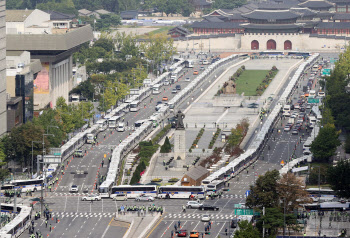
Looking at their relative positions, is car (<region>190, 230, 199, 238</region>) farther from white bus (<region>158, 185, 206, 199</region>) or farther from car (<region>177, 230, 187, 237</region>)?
white bus (<region>158, 185, 206, 199</region>)

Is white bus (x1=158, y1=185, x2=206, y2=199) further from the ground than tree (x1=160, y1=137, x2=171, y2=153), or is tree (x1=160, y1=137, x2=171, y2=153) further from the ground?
tree (x1=160, y1=137, x2=171, y2=153)

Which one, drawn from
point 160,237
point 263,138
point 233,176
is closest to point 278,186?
point 160,237

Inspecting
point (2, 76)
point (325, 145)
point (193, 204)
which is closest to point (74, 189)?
point (193, 204)

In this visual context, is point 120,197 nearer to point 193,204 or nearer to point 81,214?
point 81,214

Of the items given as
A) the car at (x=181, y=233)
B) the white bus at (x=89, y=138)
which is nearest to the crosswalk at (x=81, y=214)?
the car at (x=181, y=233)

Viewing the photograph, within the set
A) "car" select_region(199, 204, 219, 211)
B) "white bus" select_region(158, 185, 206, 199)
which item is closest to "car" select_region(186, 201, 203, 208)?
"car" select_region(199, 204, 219, 211)

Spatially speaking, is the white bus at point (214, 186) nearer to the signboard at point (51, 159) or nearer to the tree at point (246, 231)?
the signboard at point (51, 159)
